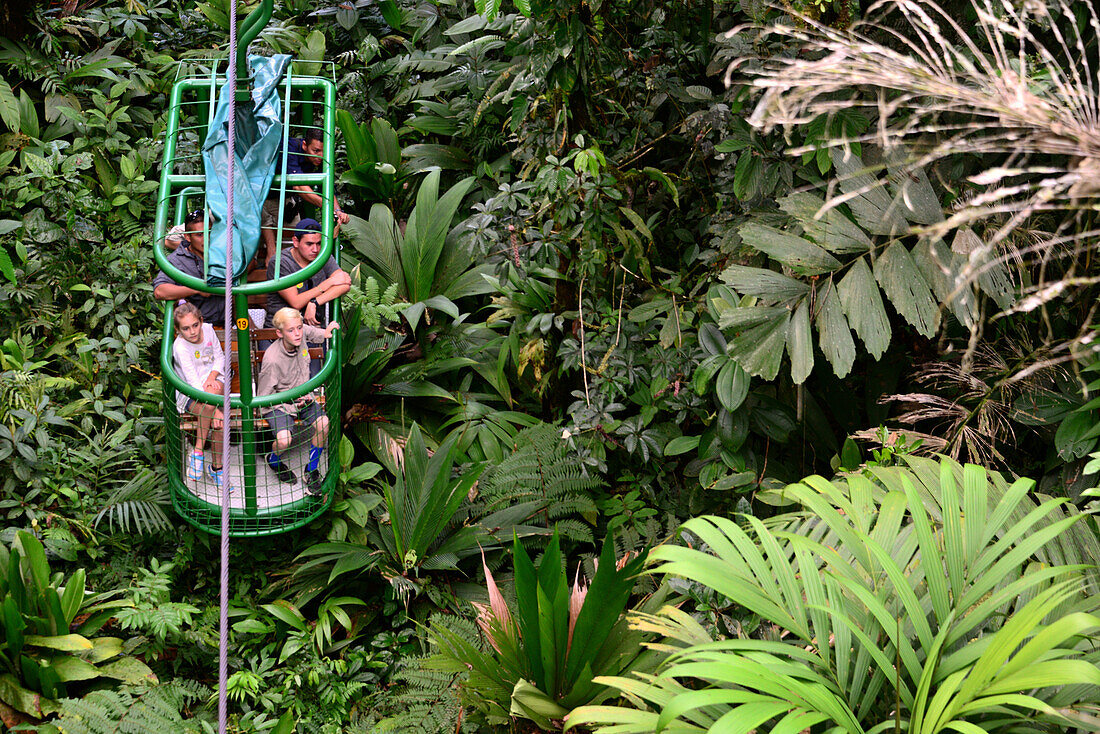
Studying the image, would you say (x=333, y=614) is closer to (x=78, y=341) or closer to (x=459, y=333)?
(x=459, y=333)

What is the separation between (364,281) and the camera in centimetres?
457

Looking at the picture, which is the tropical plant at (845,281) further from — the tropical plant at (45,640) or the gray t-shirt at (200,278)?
the tropical plant at (45,640)

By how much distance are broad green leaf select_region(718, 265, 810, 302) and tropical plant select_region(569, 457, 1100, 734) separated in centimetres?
86

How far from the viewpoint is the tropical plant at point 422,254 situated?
4.62m

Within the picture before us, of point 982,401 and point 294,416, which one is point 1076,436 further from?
point 294,416

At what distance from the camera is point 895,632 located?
1.78 m

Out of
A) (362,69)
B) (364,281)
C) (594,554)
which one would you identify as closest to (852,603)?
(594,554)

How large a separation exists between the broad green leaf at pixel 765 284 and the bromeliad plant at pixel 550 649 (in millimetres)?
982

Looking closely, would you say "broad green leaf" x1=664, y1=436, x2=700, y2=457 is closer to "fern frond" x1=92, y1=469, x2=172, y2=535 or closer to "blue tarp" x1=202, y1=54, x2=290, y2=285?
"blue tarp" x1=202, y1=54, x2=290, y2=285

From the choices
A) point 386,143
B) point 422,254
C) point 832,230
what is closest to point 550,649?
point 832,230

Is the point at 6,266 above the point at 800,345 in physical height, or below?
below

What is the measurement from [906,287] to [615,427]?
4.45 ft

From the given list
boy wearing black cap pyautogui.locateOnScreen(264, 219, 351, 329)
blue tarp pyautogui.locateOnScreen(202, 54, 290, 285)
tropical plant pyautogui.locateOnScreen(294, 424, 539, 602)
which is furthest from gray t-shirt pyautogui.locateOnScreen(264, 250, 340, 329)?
tropical plant pyautogui.locateOnScreen(294, 424, 539, 602)

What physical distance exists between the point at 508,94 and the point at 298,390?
1.75 meters
